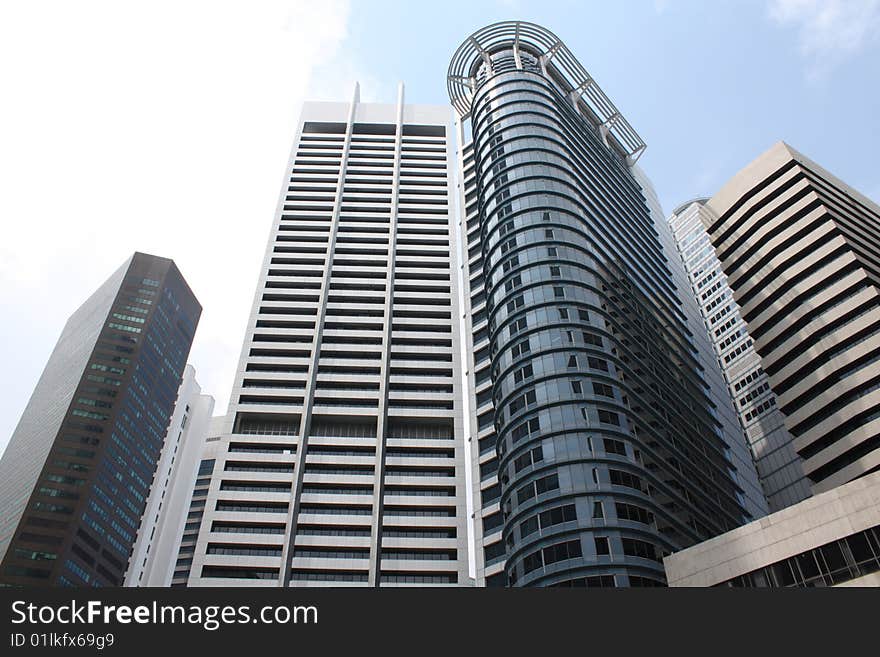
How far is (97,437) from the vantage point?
162500 mm

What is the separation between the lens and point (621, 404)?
6481 cm

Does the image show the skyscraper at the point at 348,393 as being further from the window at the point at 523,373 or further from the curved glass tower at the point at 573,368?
the window at the point at 523,373

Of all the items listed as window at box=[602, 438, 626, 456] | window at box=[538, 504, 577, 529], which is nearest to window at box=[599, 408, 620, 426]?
window at box=[602, 438, 626, 456]

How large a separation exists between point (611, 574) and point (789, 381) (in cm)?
3775

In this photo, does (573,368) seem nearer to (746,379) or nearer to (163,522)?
(746,379)

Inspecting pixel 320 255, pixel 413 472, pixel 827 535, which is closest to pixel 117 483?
pixel 320 255

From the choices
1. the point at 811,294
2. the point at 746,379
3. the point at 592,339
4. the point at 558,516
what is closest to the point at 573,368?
the point at 592,339

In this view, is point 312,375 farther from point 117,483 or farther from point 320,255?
point 117,483

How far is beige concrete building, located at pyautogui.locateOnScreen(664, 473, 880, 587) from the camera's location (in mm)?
36969

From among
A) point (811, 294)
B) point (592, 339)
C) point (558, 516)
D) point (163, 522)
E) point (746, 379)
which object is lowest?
point (558, 516)

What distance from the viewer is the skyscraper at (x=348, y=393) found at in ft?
264

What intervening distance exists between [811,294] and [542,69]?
56.9m

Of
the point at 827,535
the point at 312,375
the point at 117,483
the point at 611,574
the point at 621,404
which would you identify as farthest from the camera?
the point at 117,483

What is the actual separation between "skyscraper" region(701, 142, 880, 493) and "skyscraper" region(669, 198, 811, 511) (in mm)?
8862
